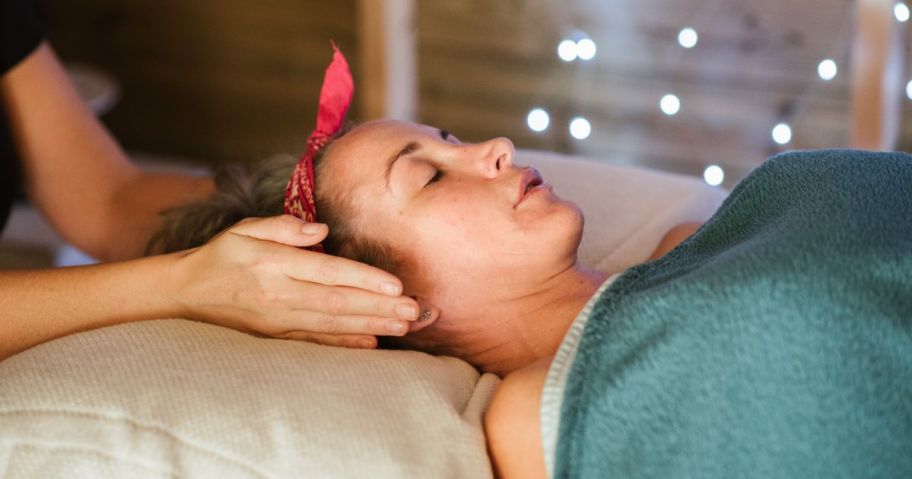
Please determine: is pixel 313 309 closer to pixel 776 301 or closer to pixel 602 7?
pixel 776 301

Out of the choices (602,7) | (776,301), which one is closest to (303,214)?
(776,301)

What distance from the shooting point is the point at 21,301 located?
1251 millimetres

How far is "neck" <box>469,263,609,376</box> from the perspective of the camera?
1.29 metres

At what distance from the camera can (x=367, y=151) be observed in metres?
1.35

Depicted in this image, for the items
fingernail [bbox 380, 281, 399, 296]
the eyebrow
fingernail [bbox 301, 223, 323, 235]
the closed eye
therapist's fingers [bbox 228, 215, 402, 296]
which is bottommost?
fingernail [bbox 380, 281, 399, 296]

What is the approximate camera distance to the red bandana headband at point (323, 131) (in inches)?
53.4

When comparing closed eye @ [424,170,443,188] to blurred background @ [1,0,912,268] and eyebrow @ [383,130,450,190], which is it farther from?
blurred background @ [1,0,912,268]

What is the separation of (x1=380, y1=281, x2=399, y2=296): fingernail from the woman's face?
125 mm

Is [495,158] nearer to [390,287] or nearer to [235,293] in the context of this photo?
[390,287]

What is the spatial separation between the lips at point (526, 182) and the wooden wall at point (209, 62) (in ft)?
6.70

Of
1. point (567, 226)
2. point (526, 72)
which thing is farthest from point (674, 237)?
point (526, 72)

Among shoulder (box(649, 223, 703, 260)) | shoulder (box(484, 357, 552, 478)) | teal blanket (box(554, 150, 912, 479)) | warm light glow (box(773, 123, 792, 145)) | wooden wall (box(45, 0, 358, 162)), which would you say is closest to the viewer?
teal blanket (box(554, 150, 912, 479))

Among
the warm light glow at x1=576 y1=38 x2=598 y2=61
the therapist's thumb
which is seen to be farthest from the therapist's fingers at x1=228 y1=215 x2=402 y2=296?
the warm light glow at x1=576 y1=38 x2=598 y2=61

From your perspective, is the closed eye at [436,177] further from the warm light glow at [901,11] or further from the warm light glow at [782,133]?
the warm light glow at [782,133]
